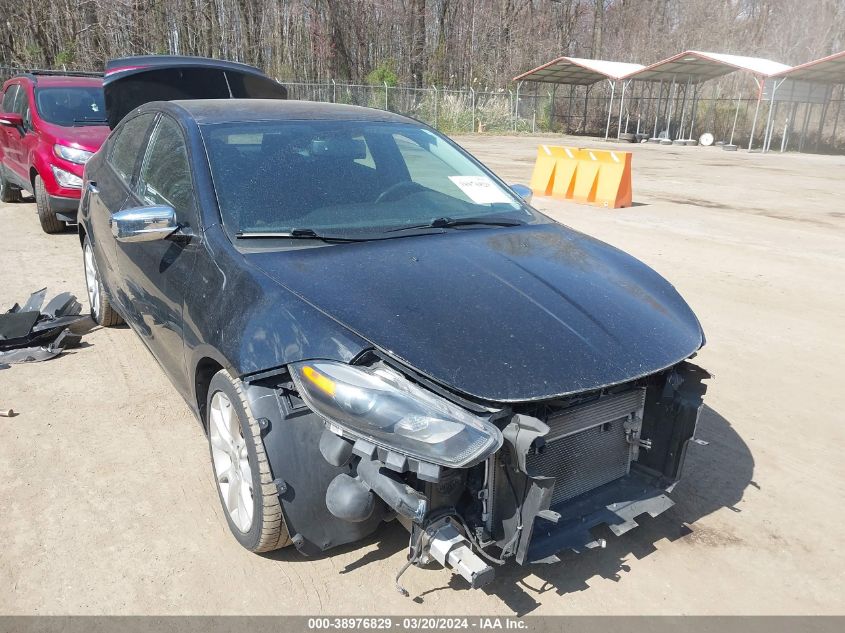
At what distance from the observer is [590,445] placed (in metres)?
2.47

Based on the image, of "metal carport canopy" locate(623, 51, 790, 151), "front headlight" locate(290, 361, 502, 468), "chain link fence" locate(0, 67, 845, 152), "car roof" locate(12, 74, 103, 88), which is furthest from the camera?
"chain link fence" locate(0, 67, 845, 152)

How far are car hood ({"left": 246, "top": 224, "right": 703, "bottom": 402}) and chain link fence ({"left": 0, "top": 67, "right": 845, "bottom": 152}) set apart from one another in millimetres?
28429

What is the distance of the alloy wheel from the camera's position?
2.54m

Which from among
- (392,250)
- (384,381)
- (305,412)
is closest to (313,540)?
(305,412)

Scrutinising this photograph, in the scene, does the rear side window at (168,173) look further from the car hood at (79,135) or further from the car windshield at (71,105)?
the car windshield at (71,105)

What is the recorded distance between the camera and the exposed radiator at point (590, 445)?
233 cm

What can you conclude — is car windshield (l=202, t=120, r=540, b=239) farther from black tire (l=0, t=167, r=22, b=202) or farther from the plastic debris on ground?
black tire (l=0, t=167, r=22, b=202)

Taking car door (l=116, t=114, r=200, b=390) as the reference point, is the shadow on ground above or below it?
below

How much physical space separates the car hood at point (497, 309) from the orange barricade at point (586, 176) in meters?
8.80

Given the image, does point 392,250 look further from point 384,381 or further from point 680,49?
point 680,49

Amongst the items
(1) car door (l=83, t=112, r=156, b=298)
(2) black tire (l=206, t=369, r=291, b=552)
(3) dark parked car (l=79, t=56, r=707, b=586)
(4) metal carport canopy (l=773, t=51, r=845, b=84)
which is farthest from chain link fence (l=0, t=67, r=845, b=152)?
(2) black tire (l=206, t=369, r=291, b=552)

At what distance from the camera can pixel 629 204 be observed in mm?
11625

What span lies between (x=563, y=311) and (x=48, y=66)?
29.5 meters

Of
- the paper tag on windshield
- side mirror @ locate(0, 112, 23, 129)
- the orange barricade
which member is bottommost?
the orange barricade
